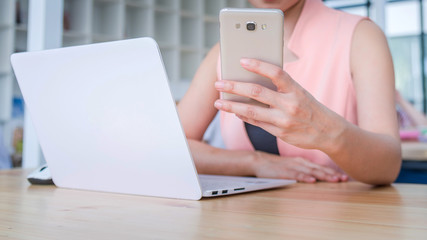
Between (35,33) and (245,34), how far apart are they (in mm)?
1069

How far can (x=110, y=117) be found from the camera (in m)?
0.72

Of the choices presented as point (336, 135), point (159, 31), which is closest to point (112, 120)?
point (336, 135)

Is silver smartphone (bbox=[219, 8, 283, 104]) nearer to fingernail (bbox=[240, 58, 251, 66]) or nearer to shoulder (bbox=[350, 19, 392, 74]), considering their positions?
fingernail (bbox=[240, 58, 251, 66])

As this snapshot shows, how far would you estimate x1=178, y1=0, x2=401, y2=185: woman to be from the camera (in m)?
0.91

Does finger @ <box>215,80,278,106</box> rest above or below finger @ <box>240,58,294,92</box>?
below

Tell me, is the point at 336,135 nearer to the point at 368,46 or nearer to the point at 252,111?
the point at 252,111

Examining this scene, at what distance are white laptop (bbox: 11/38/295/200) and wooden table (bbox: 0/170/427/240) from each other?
3cm

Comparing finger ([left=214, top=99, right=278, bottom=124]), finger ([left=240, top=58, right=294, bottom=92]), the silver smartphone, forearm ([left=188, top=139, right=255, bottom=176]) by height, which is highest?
the silver smartphone

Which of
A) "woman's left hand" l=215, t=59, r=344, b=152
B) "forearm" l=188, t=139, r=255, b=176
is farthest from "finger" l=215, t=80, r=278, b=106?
"forearm" l=188, t=139, r=255, b=176

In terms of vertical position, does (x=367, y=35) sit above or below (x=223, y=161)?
above

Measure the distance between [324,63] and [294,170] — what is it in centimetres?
33

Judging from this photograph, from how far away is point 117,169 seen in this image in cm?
75

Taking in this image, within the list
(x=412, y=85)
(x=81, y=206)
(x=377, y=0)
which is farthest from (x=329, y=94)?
(x=412, y=85)

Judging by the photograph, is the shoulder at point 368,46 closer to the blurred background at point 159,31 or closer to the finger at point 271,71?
the finger at point 271,71
